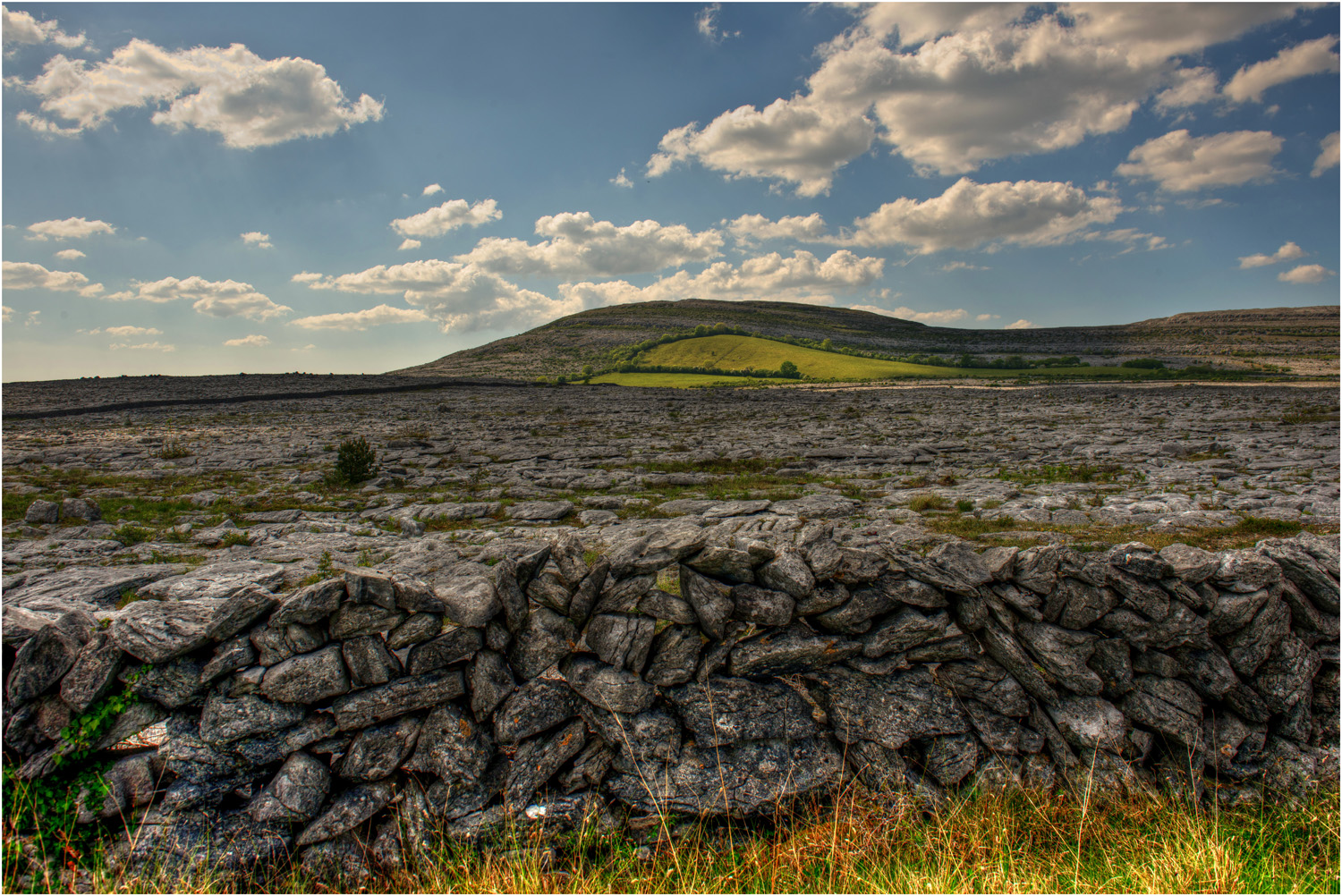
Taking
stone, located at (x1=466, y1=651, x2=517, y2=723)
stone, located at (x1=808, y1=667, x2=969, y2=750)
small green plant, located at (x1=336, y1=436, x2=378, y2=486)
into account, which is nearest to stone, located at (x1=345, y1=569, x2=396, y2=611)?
stone, located at (x1=466, y1=651, x2=517, y2=723)

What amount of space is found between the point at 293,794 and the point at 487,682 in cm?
177

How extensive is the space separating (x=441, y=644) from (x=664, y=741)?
222 cm

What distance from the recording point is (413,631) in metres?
5.20

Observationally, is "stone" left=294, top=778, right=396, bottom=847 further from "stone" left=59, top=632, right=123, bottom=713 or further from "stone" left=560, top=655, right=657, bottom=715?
"stone" left=59, top=632, right=123, bottom=713

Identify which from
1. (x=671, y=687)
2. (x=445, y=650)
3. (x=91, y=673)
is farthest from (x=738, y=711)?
(x=91, y=673)

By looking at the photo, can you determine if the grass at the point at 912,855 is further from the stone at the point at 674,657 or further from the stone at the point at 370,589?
the stone at the point at 370,589

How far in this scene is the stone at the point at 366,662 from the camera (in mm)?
5082

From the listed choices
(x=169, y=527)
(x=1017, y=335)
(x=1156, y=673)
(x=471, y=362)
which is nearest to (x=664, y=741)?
(x=1156, y=673)

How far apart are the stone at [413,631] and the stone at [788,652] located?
2.79 metres

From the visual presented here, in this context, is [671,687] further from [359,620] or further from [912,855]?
[359,620]

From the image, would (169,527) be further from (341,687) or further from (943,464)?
(943,464)

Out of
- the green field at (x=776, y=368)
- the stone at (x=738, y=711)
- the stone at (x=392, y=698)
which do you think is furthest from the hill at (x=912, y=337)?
the stone at (x=738, y=711)

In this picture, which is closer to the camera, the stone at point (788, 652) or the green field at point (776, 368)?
the stone at point (788, 652)

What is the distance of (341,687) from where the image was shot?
5.05 meters
